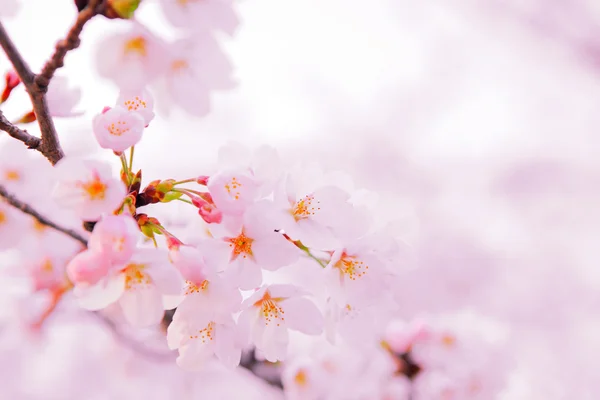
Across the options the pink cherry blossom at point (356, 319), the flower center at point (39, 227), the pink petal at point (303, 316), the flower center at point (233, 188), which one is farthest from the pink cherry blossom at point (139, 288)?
the flower center at point (39, 227)

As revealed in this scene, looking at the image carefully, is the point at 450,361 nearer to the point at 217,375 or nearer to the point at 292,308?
the point at 292,308

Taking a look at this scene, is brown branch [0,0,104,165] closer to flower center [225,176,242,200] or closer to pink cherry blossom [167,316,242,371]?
flower center [225,176,242,200]

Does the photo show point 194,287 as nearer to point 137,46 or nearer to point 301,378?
point 137,46

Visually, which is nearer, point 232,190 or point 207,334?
point 232,190

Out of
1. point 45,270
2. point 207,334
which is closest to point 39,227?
point 45,270

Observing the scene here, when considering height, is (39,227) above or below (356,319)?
below

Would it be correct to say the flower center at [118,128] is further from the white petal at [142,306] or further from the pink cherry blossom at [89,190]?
the white petal at [142,306]
